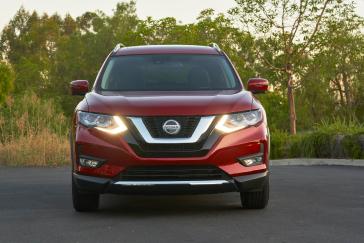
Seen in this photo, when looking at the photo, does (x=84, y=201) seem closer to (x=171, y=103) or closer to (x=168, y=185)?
(x=168, y=185)

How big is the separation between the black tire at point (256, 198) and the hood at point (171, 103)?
0.91 metres

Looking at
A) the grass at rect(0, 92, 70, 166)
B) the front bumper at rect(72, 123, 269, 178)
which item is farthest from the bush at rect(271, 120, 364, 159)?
the front bumper at rect(72, 123, 269, 178)

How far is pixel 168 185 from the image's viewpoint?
25.8 feet

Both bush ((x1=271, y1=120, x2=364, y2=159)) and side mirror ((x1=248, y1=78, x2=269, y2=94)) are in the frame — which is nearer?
side mirror ((x1=248, y1=78, x2=269, y2=94))

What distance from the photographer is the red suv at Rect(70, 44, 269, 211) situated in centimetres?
788

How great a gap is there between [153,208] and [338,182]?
4.32m

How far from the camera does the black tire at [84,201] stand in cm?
852

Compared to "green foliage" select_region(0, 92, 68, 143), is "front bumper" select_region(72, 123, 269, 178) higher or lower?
higher

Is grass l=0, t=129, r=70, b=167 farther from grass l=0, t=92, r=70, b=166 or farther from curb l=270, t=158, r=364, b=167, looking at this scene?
curb l=270, t=158, r=364, b=167

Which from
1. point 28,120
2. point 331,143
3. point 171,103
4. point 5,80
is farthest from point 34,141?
point 5,80

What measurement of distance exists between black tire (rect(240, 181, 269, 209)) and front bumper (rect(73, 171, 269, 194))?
393 millimetres

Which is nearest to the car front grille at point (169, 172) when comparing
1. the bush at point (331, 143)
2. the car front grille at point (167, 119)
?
the car front grille at point (167, 119)

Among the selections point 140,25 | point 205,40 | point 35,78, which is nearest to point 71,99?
point 35,78

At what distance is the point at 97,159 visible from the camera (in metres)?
8.03
